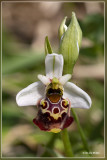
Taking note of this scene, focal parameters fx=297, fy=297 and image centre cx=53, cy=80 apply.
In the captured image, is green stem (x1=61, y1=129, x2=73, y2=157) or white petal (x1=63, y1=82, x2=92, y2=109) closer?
white petal (x1=63, y1=82, x2=92, y2=109)

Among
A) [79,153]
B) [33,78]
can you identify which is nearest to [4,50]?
[33,78]

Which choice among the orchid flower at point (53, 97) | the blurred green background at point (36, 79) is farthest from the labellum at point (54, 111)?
the blurred green background at point (36, 79)

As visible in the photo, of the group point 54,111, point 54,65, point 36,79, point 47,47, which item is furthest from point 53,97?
point 36,79

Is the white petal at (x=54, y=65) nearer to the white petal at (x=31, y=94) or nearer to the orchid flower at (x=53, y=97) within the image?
the orchid flower at (x=53, y=97)

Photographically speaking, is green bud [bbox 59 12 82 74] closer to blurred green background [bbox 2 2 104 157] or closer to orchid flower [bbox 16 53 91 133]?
orchid flower [bbox 16 53 91 133]

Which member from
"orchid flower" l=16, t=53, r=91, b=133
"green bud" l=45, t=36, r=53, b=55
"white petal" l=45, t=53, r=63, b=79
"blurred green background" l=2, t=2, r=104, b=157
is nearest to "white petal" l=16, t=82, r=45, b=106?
"orchid flower" l=16, t=53, r=91, b=133

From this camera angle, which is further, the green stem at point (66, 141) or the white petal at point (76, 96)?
the green stem at point (66, 141)

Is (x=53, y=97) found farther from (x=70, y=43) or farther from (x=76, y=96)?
(x=70, y=43)

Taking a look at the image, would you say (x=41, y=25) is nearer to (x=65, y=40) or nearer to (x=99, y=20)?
(x=99, y=20)
